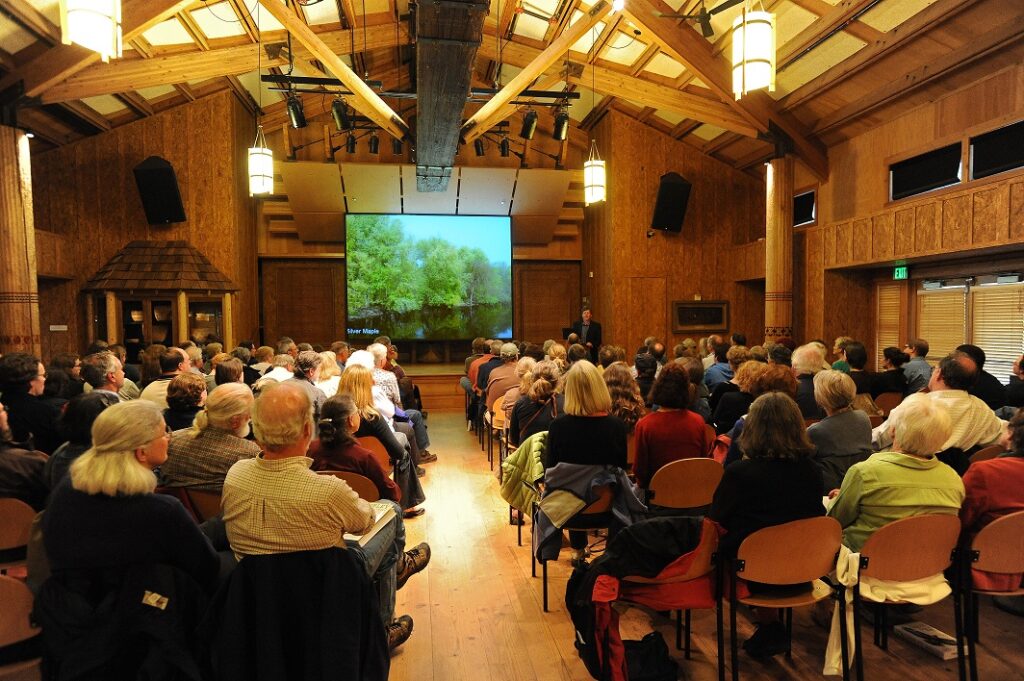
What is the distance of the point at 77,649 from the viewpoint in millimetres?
1658

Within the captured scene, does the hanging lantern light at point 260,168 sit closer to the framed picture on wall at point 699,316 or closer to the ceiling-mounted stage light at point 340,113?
the ceiling-mounted stage light at point 340,113

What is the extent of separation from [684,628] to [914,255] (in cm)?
582

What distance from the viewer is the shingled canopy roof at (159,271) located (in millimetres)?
8789

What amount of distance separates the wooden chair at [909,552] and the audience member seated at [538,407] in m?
2.09

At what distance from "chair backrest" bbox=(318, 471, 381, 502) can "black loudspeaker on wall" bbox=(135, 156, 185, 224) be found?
27.8 feet

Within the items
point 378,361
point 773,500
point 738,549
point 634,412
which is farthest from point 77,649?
point 378,361

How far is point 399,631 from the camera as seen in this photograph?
8.74 ft

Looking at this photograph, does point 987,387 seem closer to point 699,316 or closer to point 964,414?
point 964,414

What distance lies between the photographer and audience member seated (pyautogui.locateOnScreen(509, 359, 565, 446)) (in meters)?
4.01

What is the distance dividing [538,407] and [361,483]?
167 cm

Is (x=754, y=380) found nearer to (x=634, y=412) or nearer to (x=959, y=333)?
(x=634, y=412)

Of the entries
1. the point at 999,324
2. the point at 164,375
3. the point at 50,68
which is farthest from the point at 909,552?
the point at 50,68

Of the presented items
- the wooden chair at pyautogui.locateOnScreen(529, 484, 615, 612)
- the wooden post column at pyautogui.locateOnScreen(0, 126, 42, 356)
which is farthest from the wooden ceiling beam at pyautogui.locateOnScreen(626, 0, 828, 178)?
the wooden post column at pyautogui.locateOnScreen(0, 126, 42, 356)

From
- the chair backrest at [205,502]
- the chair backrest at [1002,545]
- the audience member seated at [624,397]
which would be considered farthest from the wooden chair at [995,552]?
the chair backrest at [205,502]
